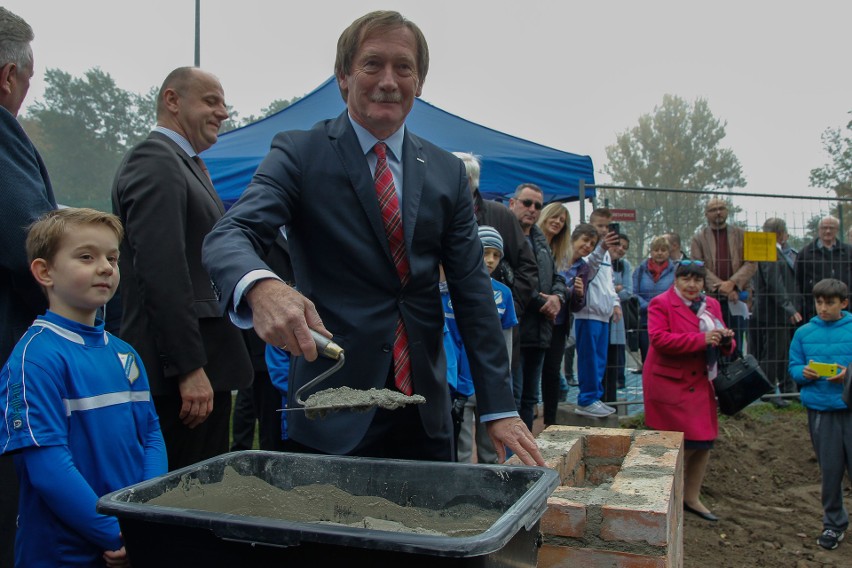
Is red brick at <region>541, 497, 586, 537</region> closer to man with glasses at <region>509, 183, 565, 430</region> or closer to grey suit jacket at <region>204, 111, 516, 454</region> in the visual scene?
grey suit jacket at <region>204, 111, 516, 454</region>

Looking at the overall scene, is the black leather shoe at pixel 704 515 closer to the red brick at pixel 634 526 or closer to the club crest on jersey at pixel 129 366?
the red brick at pixel 634 526

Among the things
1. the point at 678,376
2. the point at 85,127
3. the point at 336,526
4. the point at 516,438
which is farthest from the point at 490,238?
the point at 85,127

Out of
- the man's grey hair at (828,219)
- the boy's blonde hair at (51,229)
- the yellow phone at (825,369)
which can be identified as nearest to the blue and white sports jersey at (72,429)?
the boy's blonde hair at (51,229)

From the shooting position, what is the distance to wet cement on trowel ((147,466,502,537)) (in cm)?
155

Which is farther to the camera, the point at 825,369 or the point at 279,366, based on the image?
the point at 825,369

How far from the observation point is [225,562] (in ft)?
4.10

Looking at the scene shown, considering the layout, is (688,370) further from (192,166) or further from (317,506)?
(317,506)

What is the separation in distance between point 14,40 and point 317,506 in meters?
1.84

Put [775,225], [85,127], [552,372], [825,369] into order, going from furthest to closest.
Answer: [85,127] < [775,225] < [552,372] < [825,369]

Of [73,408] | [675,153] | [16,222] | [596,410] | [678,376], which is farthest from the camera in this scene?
[675,153]

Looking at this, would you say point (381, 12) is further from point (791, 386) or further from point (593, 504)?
point (791, 386)

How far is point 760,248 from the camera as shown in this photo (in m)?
6.99

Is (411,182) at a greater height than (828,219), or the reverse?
(828,219)

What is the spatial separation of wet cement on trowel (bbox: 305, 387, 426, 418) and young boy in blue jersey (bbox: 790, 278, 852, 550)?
3988 millimetres
